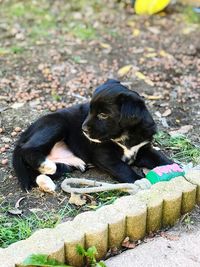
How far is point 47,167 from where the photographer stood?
4.09m

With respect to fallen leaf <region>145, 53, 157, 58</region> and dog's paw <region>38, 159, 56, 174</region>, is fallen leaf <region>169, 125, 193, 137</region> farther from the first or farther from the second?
fallen leaf <region>145, 53, 157, 58</region>

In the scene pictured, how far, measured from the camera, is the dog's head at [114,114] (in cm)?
393

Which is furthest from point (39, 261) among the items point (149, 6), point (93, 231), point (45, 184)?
point (149, 6)

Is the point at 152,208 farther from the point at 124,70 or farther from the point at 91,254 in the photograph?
the point at 124,70

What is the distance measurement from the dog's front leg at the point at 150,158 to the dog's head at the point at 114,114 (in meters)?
0.21

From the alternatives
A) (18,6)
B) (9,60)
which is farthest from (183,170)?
(18,6)

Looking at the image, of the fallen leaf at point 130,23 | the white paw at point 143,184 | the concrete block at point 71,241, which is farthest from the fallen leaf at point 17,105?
the fallen leaf at point 130,23

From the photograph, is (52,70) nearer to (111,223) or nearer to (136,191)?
(136,191)

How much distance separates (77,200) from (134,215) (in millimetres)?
598

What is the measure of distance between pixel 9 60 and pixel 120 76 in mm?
1212

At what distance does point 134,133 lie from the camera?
13.4 feet

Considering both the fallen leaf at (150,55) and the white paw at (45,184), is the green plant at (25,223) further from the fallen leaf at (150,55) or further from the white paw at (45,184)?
the fallen leaf at (150,55)

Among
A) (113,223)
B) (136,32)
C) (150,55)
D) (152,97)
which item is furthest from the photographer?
(136,32)

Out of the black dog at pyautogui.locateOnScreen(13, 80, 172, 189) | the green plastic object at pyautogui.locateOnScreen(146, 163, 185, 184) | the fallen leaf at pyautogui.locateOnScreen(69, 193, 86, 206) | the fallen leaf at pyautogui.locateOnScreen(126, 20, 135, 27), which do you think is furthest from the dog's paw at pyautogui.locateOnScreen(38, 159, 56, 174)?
the fallen leaf at pyautogui.locateOnScreen(126, 20, 135, 27)
